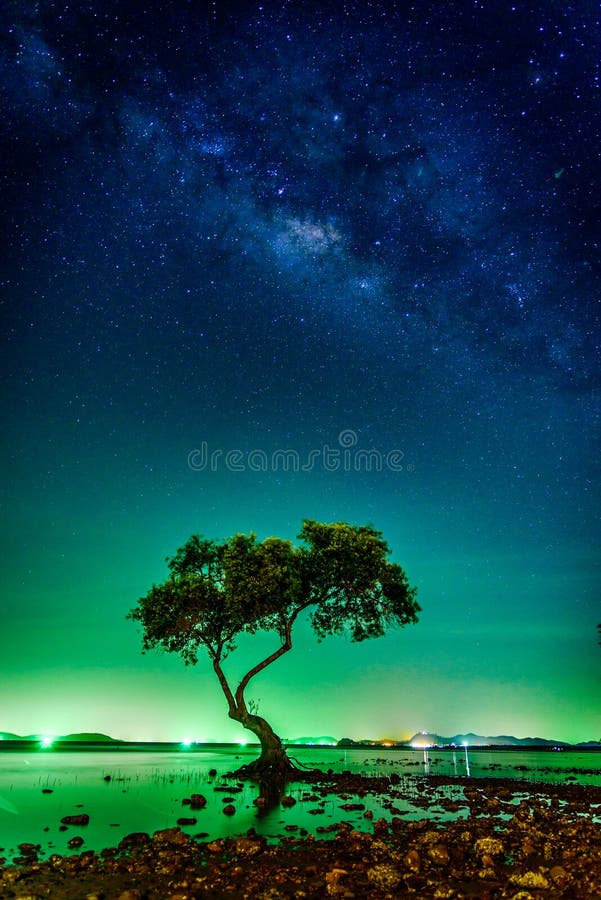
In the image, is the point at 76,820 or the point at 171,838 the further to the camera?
the point at 76,820

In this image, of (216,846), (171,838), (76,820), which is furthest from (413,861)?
(76,820)

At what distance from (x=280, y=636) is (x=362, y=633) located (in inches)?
208

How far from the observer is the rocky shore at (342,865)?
29.5 ft

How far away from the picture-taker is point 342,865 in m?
10.3

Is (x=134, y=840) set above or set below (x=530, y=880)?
below

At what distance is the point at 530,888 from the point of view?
30.4 ft

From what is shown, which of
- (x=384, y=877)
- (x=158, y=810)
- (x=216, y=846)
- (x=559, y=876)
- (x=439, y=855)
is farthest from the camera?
(x=158, y=810)

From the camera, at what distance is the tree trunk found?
2820 cm

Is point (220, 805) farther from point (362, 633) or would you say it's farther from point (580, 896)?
point (362, 633)

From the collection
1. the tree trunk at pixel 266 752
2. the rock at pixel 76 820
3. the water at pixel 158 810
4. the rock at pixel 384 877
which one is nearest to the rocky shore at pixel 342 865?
the rock at pixel 384 877

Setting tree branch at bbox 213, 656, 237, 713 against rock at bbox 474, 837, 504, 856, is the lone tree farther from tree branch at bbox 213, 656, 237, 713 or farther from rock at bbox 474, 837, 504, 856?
rock at bbox 474, 837, 504, 856

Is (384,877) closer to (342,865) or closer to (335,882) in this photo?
(335,882)

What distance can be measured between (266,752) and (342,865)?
20377 mm

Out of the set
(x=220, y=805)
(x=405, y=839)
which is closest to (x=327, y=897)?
(x=405, y=839)
